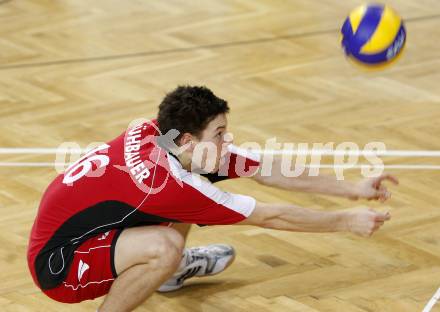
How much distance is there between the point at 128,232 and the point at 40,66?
118 inches

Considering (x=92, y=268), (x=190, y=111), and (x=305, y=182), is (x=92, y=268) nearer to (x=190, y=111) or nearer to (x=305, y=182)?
(x=190, y=111)

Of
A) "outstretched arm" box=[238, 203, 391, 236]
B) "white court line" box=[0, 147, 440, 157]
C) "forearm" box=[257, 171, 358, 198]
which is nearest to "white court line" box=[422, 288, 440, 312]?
"outstretched arm" box=[238, 203, 391, 236]

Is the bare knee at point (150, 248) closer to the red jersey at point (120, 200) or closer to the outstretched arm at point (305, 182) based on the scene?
the red jersey at point (120, 200)

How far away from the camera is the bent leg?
3896 millimetres

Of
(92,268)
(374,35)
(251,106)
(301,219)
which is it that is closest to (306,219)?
(301,219)

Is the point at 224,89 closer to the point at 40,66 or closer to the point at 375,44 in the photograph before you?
the point at 40,66

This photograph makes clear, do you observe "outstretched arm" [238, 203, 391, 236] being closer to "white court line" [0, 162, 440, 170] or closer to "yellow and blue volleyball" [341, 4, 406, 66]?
"yellow and blue volleyball" [341, 4, 406, 66]

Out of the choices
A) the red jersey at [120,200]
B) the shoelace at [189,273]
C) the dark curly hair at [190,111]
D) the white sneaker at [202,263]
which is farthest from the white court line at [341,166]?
the dark curly hair at [190,111]

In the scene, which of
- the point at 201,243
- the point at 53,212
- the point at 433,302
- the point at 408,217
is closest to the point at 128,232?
the point at 53,212

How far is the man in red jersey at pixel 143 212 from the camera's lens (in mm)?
3857

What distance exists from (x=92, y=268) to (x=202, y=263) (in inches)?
22.1

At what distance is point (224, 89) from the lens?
6348 mm

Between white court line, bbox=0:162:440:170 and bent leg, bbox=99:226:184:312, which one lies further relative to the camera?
white court line, bbox=0:162:440:170

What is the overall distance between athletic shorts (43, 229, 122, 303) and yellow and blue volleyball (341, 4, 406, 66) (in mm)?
1233
